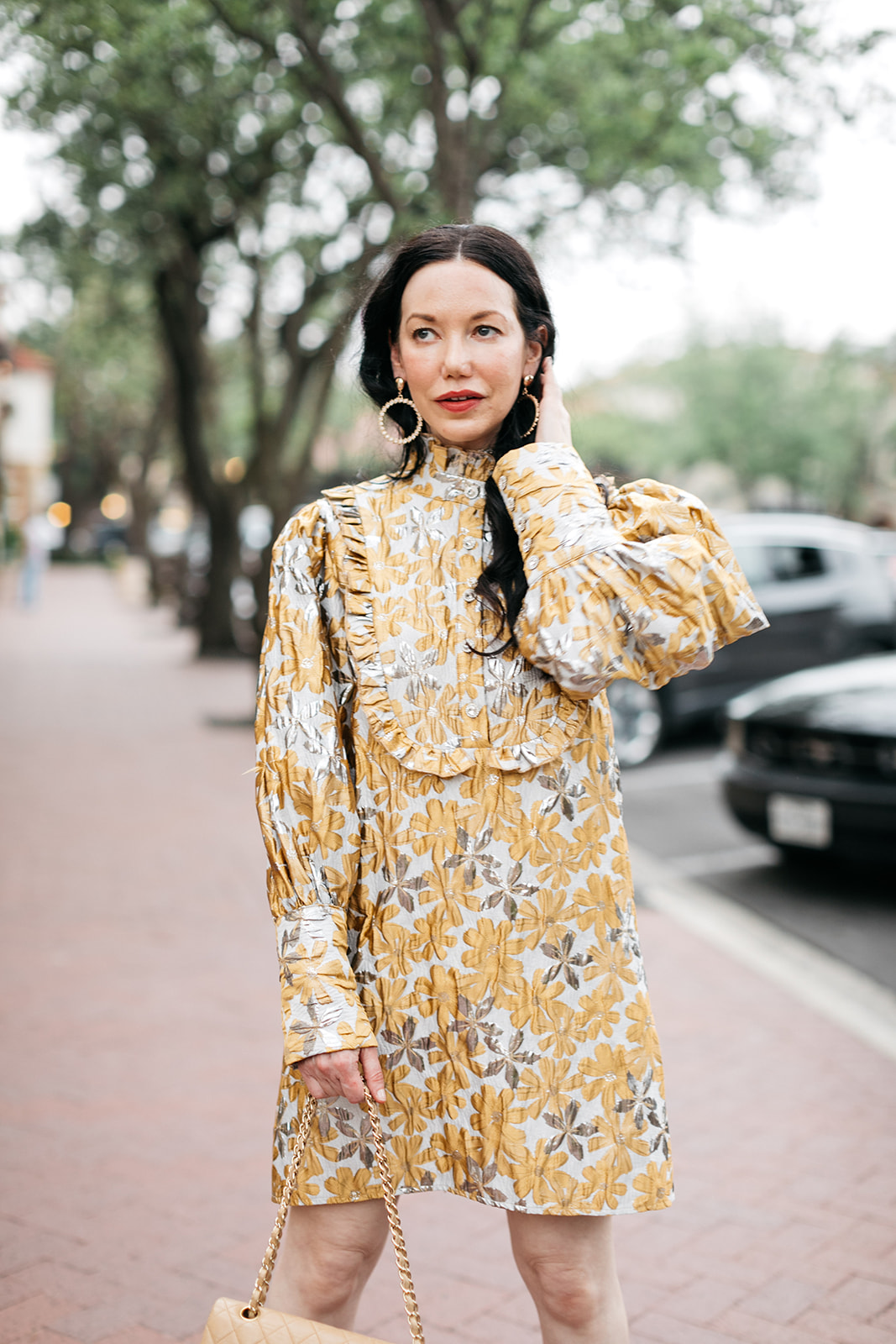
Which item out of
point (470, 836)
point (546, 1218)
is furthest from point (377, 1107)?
point (470, 836)

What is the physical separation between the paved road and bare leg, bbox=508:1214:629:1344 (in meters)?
3.66

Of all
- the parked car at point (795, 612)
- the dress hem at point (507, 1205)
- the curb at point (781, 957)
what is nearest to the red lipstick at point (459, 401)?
the dress hem at point (507, 1205)

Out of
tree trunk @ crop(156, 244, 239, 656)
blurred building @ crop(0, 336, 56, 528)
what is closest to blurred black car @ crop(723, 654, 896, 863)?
tree trunk @ crop(156, 244, 239, 656)

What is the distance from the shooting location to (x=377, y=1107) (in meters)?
1.91

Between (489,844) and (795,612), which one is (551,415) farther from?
(795,612)

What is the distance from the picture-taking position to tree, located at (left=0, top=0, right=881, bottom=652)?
8.12 meters

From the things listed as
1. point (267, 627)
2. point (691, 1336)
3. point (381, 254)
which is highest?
point (381, 254)

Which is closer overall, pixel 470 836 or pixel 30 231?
pixel 470 836

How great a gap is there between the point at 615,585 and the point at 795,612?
941 centimetres

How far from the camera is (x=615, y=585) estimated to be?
1839 millimetres

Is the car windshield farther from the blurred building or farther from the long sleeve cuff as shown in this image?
the blurred building

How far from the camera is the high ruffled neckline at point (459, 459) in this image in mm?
2049

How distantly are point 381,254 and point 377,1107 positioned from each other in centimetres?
134

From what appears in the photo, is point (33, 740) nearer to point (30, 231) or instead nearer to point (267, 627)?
point (30, 231)
